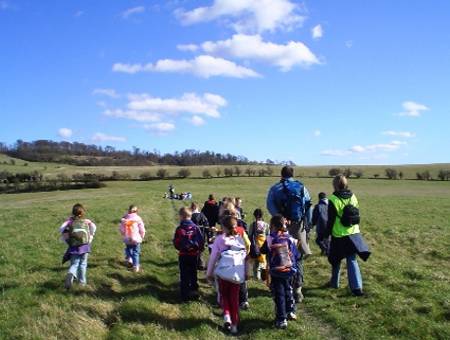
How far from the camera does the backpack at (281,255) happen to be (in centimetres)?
869

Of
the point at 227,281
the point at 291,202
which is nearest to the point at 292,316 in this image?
the point at 227,281

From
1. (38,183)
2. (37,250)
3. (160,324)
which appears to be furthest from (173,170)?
(160,324)

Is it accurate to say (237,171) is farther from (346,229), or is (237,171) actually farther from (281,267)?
(281,267)

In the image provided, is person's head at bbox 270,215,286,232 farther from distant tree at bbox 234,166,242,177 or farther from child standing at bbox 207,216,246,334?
distant tree at bbox 234,166,242,177

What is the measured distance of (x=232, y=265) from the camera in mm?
8586

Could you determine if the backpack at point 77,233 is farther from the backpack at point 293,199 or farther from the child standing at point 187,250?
the backpack at point 293,199

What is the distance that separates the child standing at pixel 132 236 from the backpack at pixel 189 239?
11.0 ft

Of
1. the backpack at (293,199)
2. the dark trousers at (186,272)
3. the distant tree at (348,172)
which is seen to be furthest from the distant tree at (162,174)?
the backpack at (293,199)

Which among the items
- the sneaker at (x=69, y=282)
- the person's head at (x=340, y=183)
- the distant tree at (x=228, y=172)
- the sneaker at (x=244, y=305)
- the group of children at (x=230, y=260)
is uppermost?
the distant tree at (x=228, y=172)

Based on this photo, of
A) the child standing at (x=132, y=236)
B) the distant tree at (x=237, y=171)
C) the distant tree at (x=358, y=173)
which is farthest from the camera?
the distant tree at (x=237, y=171)

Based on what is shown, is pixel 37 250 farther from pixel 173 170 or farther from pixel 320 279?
pixel 173 170

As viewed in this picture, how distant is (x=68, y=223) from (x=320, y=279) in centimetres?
638

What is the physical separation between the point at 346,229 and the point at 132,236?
19.9 ft

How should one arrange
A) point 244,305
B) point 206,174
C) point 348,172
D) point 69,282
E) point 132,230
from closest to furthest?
point 244,305
point 69,282
point 132,230
point 206,174
point 348,172
